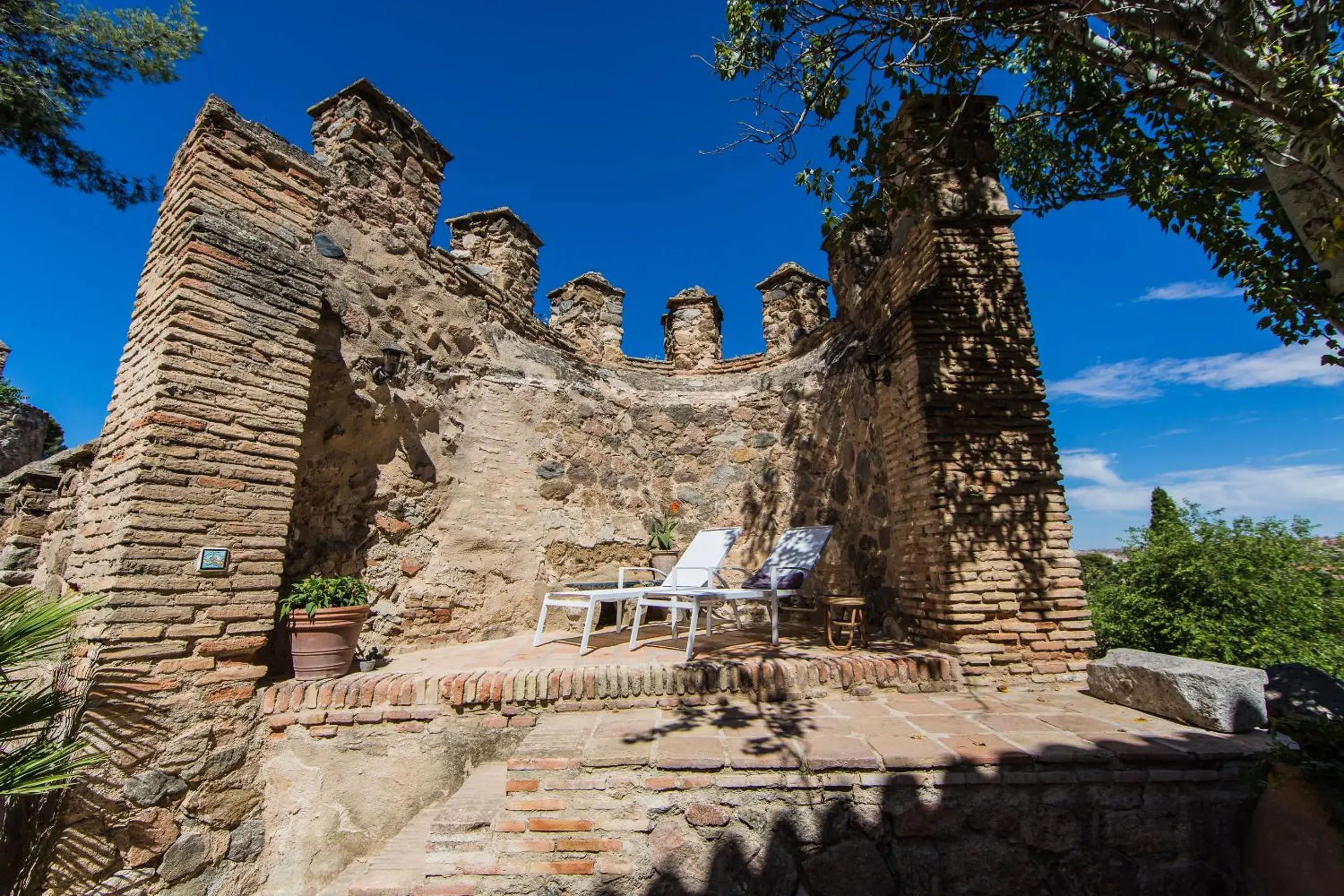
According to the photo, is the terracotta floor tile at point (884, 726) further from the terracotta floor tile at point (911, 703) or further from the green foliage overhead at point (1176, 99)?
the green foliage overhead at point (1176, 99)

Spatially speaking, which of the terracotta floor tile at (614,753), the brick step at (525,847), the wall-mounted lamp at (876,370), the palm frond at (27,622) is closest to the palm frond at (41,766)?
the palm frond at (27,622)

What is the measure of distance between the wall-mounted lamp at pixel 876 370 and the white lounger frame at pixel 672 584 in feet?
6.41

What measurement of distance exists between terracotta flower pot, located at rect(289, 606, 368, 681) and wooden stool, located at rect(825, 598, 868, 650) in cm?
357

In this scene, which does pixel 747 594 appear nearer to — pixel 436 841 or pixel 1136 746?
pixel 1136 746

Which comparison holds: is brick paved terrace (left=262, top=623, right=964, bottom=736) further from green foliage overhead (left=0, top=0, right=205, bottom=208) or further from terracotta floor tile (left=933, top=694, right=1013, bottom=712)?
green foliage overhead (left=0, top=0, right=205, bottom=208)

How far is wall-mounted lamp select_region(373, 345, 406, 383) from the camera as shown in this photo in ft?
15.2

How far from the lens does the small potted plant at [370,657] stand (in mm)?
3979

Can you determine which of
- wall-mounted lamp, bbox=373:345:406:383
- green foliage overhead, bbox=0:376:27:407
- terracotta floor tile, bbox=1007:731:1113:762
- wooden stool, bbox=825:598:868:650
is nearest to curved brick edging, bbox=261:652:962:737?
wooden stool, bbox=825:598:868:650

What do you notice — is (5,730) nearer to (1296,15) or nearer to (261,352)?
(261,352)

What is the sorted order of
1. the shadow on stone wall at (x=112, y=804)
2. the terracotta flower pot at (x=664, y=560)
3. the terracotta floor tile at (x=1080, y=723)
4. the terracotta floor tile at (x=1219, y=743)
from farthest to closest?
the terracotta flower pot at (x=664, y=560) → the terracotta floor tile at (x=1080, y=723) → the shadow on stone wall at (x=112, y=804) → the terracotta floor tile at (x=1219, y=743)

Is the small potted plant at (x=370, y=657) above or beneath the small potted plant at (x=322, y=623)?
beneath

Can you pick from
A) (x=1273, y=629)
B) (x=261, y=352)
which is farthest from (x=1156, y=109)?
(x=261, y=352)

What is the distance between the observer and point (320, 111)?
5.08 m

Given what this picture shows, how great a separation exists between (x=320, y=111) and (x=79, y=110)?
20.6ft
